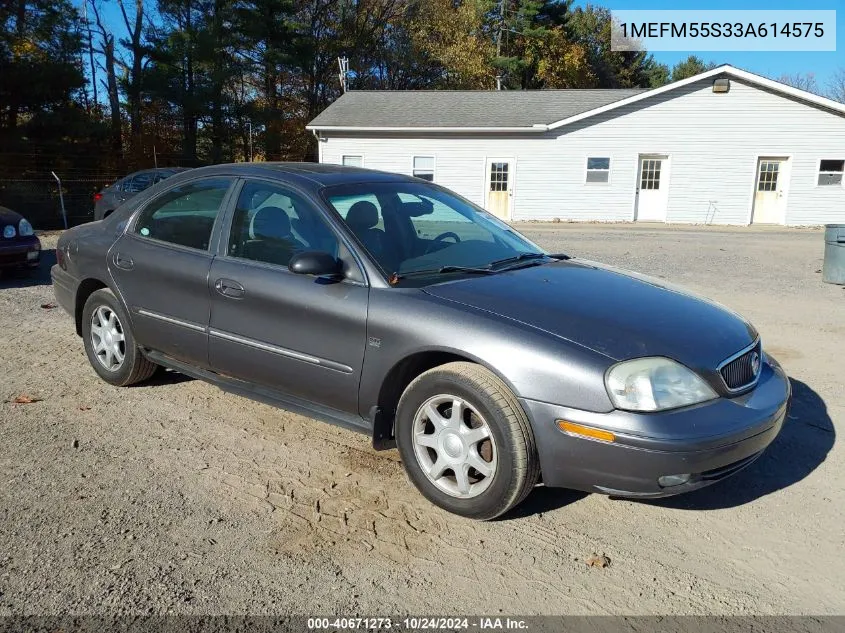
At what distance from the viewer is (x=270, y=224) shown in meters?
4.20

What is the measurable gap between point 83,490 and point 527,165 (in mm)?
21912

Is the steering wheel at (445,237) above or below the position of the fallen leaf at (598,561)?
above

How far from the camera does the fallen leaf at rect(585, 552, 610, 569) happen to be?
3009 millimetres

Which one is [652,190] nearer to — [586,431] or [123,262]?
[123,262]

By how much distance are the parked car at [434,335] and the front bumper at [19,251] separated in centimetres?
517

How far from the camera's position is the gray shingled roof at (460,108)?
24.1 meters

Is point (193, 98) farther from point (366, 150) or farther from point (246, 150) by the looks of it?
point (366, 150)

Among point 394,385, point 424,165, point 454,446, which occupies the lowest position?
point 454,446

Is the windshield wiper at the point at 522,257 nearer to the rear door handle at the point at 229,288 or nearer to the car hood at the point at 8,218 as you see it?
the rear door handle at the point at 229,288

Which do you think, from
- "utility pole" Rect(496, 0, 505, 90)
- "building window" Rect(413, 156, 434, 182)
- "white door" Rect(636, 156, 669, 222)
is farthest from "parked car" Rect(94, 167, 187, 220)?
"utility pole" Rect(496, 0, 505, 90)

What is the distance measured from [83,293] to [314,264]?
2.69 m

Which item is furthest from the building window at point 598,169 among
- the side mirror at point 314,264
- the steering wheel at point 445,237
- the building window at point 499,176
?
the side mirror at point 314,264

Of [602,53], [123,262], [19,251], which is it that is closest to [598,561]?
[123,262]

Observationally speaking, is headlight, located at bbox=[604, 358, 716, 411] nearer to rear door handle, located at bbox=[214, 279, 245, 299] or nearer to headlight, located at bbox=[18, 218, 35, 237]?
rear door handle, located at bbox=[214, 279, 245, 299]
